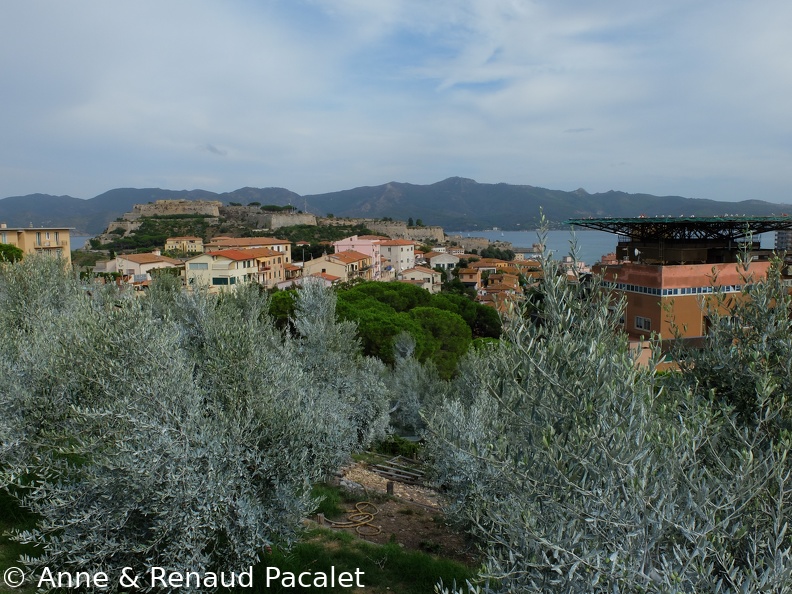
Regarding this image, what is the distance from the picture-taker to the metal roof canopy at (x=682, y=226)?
40531 millimetres

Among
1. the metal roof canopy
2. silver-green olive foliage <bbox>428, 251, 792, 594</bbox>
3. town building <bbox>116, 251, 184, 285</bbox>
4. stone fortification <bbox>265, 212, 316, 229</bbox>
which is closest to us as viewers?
silver-green olive foliage <bbox>428, 251, 792, 594</bbox>

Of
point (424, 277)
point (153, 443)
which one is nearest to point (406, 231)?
point (424, 277)

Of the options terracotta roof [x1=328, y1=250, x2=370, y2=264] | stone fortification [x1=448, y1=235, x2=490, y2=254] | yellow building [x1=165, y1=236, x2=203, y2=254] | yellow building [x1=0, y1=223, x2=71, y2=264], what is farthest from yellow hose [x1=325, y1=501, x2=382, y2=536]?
stone fortification [x1=448, y1=235, x2=490, y2=254]

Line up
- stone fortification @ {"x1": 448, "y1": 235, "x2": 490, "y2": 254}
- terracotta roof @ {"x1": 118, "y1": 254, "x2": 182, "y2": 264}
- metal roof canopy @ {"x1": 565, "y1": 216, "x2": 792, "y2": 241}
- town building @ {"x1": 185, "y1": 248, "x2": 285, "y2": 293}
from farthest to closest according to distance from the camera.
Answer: stone fortification @ {"x1": 448, "y1": 235, "x2": 490, "y2": 254}, terracotta roof @ {"x1": 118, "y1": 254, "x2": 182, "y2": 264}, town building @ {"x1": 185, "y1": 248, "x2": 285, "y2": 293}, metal roof canopy @ {"x1": 565, "y1": 216, "x2": 792, "y2": 241}

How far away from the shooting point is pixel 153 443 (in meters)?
5.54

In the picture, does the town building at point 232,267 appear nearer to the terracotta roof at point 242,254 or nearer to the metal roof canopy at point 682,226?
the terracotta roof at point 242,254

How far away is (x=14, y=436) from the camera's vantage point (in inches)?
278

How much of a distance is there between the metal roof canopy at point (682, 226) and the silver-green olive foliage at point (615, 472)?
1490 inches

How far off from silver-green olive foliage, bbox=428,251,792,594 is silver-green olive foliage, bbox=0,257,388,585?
125 inches

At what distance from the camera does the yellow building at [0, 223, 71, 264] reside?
42.0 m

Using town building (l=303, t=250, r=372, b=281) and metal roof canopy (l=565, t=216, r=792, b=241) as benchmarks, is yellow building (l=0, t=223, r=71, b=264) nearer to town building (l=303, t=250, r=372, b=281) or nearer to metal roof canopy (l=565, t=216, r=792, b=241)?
town building (l=303, t=250, r=372, b=281)

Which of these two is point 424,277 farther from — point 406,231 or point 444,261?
point 406,231

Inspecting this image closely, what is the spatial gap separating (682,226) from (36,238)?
5088cm

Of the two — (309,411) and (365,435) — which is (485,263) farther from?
(309,411)
